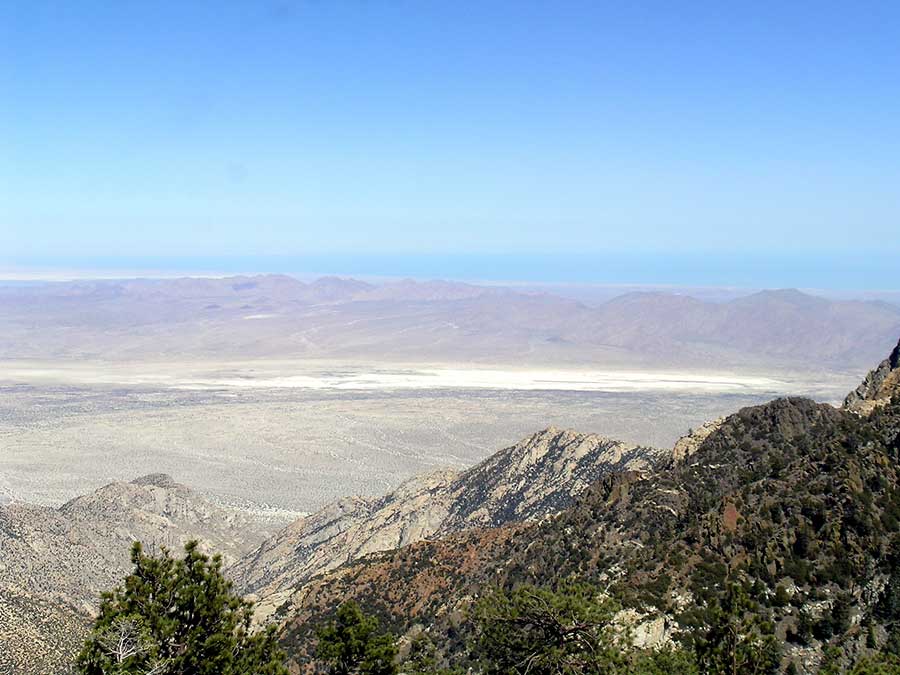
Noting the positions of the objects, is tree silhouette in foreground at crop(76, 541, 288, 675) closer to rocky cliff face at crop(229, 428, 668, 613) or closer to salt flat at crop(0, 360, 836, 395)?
rocky cliff face at crop(229, 428, 668, 613)

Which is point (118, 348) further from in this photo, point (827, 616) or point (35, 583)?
point (827, 616)

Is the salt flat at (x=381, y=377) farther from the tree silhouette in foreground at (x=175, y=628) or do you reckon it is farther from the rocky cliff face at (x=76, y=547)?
the tree silhouette in foreground at (x=175, y=628)

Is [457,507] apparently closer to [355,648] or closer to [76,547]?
[76,547]

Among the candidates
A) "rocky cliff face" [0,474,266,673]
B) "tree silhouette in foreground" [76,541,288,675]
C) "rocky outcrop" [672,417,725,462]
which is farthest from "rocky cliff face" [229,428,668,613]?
"tree silhouette in foreground" [76,541,288,675]

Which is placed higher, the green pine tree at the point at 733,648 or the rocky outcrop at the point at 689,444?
the rocky outcrop at the point at 689,444

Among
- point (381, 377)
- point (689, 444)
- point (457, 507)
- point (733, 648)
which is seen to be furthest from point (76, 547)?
point (381, 377)

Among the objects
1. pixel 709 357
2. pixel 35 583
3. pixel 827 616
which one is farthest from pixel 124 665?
pixel 709 357

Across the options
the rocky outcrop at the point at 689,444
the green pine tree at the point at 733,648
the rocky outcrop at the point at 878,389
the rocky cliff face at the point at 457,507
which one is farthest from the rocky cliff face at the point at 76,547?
the rocky outcrop at the point at 878,389
